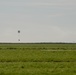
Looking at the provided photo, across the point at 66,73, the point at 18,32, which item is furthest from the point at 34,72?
the point at 18,32

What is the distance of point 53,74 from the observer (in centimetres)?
2884

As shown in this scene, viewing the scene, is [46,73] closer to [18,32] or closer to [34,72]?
Answer: [34,72]

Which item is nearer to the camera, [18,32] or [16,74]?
[16,74]

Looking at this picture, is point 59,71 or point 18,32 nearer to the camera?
point 59,71

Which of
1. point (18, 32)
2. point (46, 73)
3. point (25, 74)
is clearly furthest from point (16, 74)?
point (18, 32)

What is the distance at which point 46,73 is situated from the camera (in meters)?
29.2

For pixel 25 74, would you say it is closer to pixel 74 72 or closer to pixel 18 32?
pixel 74 72

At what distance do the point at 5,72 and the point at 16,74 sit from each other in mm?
1573

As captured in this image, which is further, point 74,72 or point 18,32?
point 18,32

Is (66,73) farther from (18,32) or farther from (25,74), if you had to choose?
(18,32)

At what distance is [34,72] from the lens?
29.8m

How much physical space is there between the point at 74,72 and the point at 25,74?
15.8 feet

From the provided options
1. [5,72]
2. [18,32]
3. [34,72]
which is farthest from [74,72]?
[18,32]

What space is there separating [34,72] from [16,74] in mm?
1878
